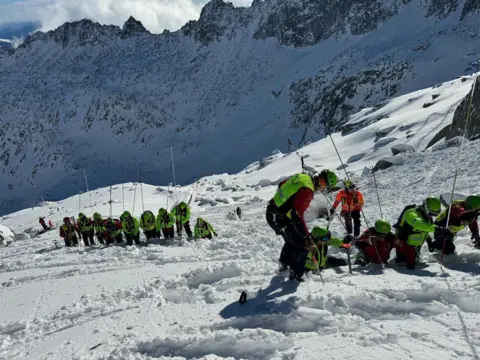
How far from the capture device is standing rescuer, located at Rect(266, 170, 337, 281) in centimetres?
588

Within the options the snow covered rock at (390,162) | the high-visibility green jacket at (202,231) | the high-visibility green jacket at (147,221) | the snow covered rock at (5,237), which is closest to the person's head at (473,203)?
the high-visibility green jacket at (202,231)

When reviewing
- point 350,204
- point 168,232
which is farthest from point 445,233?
point 168,232

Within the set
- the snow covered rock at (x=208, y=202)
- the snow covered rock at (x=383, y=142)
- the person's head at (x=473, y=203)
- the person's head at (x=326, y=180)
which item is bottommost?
the snow covered rock at (x=208, y=202)

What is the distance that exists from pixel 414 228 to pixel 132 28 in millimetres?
169959

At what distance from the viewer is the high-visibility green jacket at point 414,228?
22.6 ft

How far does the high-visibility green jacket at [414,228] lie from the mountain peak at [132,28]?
6614 inches

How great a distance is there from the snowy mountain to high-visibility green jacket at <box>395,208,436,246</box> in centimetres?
7519

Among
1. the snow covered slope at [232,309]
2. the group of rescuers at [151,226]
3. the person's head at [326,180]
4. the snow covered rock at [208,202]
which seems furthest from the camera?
the snow covered rock at [208,202]

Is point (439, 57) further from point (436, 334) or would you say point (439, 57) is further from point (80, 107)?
point (80, 107)

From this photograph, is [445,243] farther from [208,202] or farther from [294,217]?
[208,202]

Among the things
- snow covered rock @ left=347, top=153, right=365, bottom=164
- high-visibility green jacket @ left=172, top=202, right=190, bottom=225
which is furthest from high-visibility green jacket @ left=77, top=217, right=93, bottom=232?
snow covered rock @ left=347, top=153, right=365, bottom=164

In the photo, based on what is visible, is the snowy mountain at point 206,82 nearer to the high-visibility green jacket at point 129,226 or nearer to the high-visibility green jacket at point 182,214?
the high-visibility green jacket at point 182,214

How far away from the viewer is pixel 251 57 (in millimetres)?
132500

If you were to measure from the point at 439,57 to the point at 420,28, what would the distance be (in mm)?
21412
